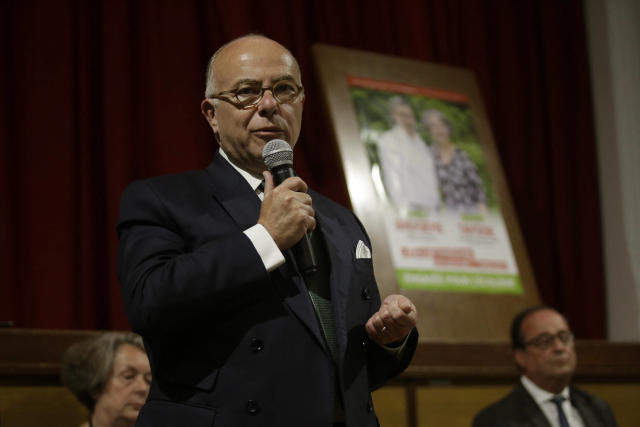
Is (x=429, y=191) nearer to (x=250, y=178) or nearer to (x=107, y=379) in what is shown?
(x=107, y=379)

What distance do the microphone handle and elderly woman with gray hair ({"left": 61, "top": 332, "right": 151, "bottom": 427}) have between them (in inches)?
54.5

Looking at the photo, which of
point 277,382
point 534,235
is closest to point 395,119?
point 534,235

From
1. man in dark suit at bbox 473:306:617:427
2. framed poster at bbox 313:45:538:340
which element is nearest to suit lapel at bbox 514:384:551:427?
man in dark suit at bbox 473:306:617:427

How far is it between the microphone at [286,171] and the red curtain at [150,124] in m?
2.20

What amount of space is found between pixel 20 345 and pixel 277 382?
5.39ft

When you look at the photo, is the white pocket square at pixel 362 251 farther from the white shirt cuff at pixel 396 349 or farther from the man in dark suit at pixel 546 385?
the man in dark suit at pixel 546 385

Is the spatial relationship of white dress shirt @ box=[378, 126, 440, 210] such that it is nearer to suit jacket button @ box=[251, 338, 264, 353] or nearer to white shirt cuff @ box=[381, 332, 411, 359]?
white shirt cuff @ box=[381, 332, 411, 359]

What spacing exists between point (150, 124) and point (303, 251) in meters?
2.59

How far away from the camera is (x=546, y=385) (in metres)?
3.33

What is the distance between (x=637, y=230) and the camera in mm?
4676

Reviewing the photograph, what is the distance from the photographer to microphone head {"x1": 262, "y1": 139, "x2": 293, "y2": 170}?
4.48 ft

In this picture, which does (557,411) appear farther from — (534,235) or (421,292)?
(534,235)

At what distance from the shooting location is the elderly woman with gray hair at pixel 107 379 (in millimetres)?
2518

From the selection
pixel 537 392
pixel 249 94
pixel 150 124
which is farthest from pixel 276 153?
pixel 150 124
